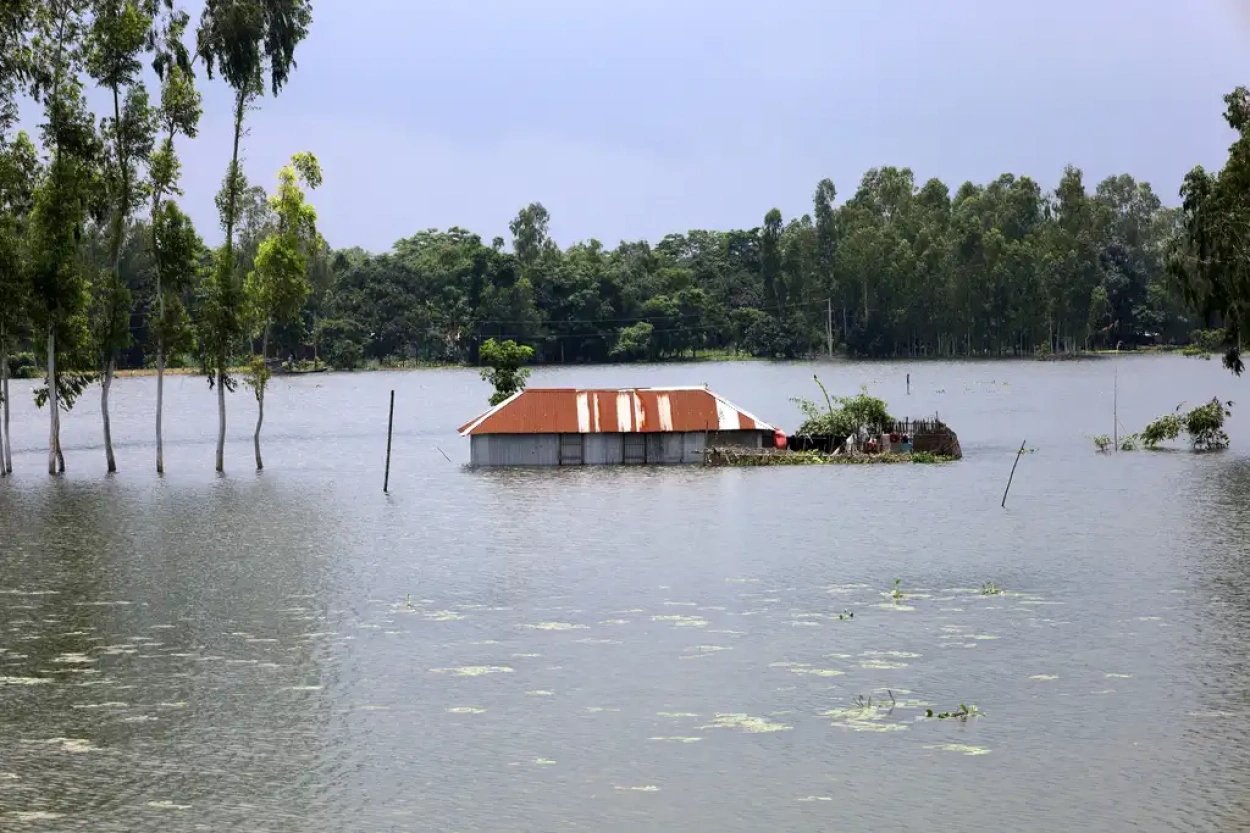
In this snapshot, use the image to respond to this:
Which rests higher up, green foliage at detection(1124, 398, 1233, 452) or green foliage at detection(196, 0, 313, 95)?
green foliage at detection(196, 0, 313, 95)

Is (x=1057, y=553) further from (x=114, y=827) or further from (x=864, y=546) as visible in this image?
(x=114, y=827)

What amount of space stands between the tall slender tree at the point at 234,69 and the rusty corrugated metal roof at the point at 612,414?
1332 centimetres

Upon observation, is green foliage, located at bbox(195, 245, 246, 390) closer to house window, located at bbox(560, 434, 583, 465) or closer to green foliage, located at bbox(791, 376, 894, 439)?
house window, located at bbox(560, 434, 583, 465)

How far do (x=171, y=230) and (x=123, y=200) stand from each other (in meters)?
2.71

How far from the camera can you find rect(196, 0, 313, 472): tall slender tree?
237 ft

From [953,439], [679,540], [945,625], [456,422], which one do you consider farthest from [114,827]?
[456,422]

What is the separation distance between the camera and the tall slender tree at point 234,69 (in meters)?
72.3

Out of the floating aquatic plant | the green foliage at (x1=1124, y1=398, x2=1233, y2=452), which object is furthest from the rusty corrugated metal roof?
the floating aquatic plant

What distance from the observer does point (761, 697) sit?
96.0 ft

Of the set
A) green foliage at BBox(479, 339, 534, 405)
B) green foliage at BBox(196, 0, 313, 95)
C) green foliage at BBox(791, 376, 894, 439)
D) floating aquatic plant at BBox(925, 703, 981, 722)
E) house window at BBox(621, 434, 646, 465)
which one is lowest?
floating aquatic plant at BBox(925, 703, 981, 722)

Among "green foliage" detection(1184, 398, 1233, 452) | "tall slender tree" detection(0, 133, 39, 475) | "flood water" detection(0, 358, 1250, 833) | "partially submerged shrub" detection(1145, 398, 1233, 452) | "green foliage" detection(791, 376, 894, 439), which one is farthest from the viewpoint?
"partially submerged shrub" detection(1145, 398, 1233, 452)

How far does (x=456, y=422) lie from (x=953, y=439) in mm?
56585

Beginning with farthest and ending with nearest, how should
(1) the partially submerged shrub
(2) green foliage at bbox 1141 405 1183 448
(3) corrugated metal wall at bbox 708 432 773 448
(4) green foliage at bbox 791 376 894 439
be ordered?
(2) green foliage at bbox 1141 405 1183 448
(1) the partially submerged shrub
(4) green foliage at bbox 791 376 894 439
(3) corrugated metal wall at bbox 708 432 773 448

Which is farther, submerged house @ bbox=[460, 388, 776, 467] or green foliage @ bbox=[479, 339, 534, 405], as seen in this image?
green foliage @ bbox=[479, 339, 534, 405]
